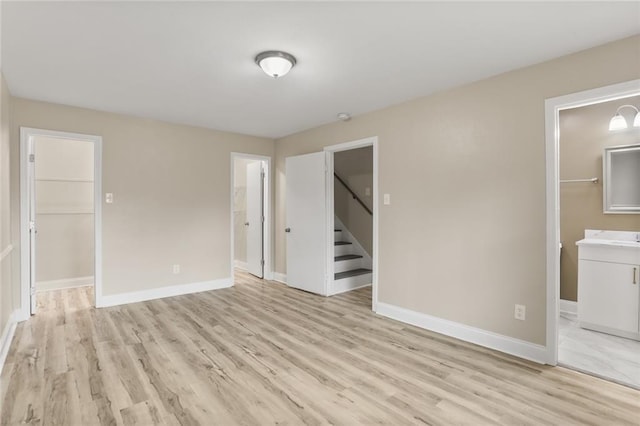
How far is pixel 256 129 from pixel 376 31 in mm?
3003

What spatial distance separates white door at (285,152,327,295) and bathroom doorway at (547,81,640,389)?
8.75 ft

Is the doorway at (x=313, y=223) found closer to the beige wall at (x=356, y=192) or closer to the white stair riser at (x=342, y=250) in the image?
the white stair riser at (x=342, y=250)

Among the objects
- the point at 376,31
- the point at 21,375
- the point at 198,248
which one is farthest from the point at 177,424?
the point at 198,248

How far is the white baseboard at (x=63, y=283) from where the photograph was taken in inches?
188

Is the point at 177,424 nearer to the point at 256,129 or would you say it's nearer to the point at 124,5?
the point at 124,5

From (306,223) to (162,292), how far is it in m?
2.18

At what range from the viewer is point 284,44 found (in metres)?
2.32

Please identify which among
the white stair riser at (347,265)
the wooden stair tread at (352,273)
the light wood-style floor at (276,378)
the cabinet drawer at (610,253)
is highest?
the cabinet drawer at (610,253)

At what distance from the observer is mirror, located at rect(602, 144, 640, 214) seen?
324cm

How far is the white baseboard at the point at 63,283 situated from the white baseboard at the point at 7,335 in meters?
1.62

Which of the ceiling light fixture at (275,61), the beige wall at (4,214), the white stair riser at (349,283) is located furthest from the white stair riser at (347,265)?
the beige wall at (4,214)

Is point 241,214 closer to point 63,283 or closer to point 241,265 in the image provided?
point 241,265

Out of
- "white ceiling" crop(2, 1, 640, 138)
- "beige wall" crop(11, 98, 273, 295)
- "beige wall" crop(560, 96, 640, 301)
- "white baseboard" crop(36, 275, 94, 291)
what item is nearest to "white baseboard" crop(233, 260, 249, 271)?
"beige wall" crop(11, 98, 273, 295)

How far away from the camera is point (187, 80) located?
296cm
